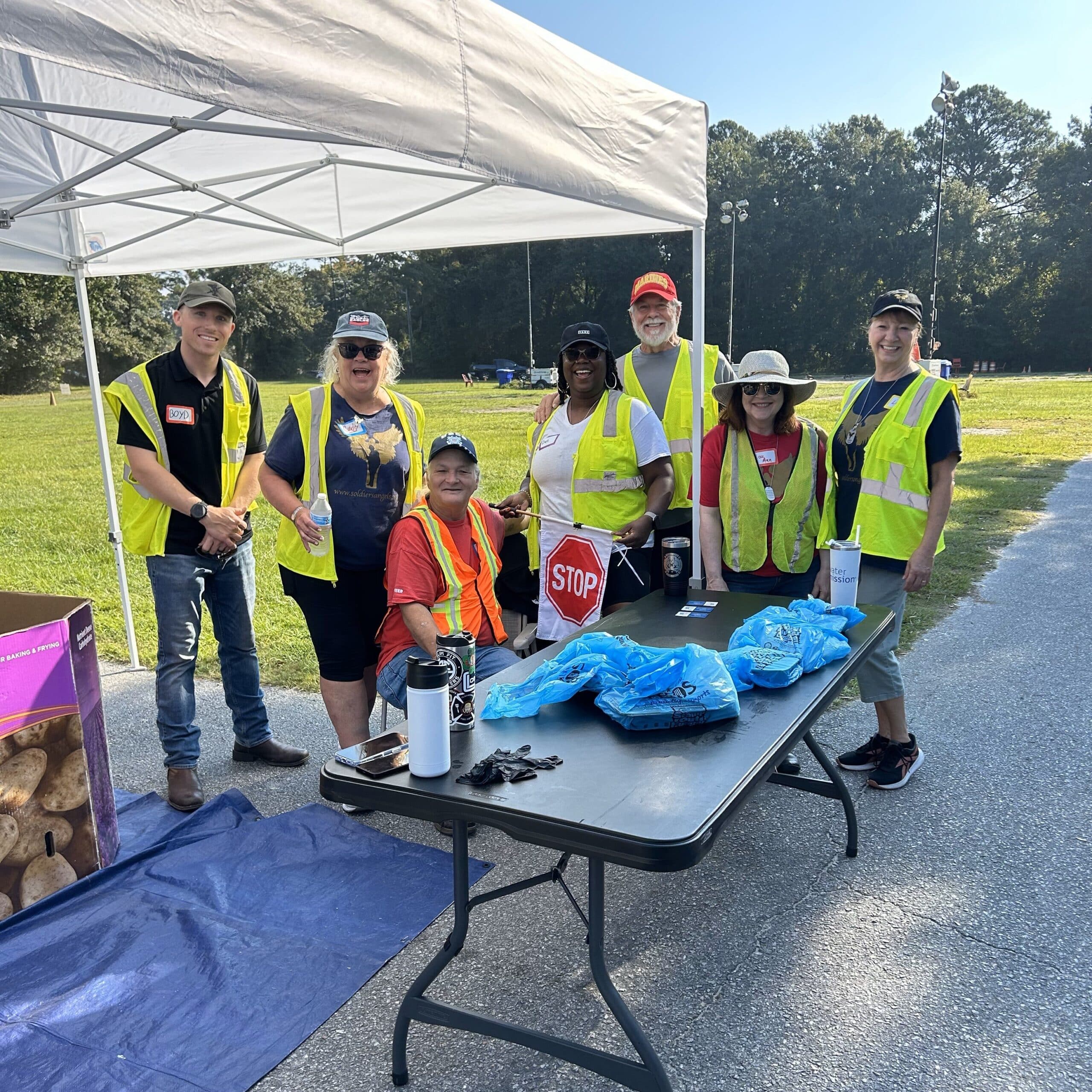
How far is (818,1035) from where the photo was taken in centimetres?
221

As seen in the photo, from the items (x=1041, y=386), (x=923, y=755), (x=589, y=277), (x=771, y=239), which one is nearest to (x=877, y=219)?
(x=771, y=239)

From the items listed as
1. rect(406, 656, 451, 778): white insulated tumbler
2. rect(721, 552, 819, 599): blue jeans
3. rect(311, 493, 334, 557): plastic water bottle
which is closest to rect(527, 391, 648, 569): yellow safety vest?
rect(721, 552, 819, 599): blue jeans

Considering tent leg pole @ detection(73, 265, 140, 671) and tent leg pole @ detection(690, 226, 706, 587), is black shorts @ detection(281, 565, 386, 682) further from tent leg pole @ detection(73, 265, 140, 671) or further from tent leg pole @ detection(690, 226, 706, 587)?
tent leg pole @ detection(73, 265, 140, 671)

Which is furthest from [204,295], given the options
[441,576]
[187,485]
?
[441,576]

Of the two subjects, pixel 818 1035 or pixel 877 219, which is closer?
pixel 818 1035

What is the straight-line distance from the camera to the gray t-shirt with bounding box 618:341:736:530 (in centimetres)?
394

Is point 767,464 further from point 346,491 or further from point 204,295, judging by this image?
point 204,295

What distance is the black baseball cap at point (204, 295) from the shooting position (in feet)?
11.0

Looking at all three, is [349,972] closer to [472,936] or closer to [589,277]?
[472,936]

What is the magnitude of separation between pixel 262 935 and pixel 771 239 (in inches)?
2234

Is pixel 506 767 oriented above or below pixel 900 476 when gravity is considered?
below

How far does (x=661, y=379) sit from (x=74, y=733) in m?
2.74

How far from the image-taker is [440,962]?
2090 mm

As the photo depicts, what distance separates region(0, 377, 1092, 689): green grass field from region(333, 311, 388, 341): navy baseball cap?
7.98ft
